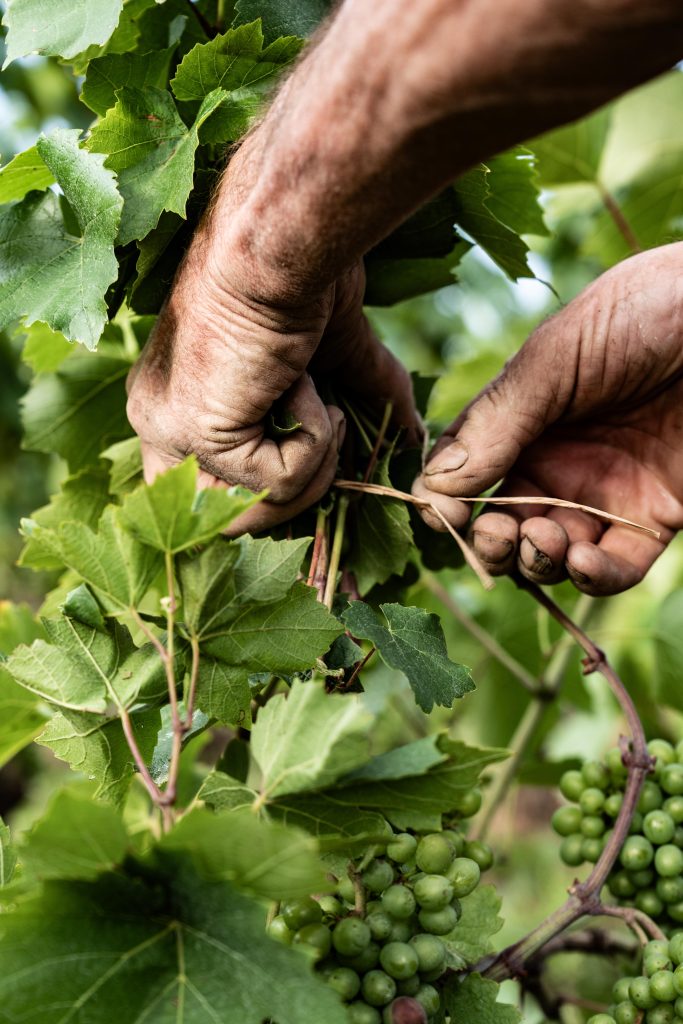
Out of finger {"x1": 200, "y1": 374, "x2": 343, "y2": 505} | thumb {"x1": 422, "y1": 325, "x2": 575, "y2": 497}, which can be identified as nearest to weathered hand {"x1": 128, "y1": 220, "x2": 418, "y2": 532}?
finger {"x1": 200, "y1": 374, "x2": 343, "y2": 505}

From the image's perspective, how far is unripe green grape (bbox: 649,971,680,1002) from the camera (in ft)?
2.49

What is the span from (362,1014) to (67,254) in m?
0.64

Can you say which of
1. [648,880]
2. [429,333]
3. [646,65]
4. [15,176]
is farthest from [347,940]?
[429,333]

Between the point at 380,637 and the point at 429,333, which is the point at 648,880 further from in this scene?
the point at 429,333

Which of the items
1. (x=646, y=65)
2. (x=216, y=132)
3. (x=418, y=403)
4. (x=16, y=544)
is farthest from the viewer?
(x=16, y=544)

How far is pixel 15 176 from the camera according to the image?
2.67ft

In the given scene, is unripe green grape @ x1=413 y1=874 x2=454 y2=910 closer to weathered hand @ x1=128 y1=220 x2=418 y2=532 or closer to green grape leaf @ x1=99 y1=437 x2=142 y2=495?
weathered hand @ x1=128 y1=220 x2=418 y2=532

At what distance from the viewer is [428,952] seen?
663mm

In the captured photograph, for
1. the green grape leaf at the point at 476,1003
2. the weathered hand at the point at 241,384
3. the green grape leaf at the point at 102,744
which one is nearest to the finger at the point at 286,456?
the weathered hand at the point at 241,384

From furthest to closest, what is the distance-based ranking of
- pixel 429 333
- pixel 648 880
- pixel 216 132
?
pixel 429 333, pixel 648 880, pixel 216 132

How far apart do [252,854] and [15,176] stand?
62cm

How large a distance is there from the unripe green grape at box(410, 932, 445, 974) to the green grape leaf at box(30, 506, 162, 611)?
0.32 m

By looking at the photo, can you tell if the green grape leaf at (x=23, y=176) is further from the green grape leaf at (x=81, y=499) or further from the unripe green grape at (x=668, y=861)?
the unripe green grape at (x=668, y=861)

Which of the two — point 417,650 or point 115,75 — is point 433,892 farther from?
point 115,75
